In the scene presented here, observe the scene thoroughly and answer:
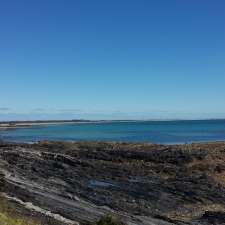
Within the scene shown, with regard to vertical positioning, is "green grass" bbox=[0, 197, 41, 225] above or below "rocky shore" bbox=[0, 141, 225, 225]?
above

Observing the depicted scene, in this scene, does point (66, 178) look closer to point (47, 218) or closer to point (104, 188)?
point (104, 188)

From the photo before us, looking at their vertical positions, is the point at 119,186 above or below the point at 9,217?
below

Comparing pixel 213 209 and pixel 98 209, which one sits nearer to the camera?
Result: pixel 98 209

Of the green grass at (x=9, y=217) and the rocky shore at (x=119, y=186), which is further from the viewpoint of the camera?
the rocky shore at (x=119, y=186)

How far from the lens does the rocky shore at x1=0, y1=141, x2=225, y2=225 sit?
24.4 m

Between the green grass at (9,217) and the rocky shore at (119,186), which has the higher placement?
the green grass at (9,217)

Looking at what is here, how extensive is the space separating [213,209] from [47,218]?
37.8 feet

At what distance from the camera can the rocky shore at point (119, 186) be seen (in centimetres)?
2436

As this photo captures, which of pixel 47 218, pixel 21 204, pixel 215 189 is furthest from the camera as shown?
pixel 215 189

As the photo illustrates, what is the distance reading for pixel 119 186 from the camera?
111 ft

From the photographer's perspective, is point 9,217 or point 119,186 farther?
point 119,186

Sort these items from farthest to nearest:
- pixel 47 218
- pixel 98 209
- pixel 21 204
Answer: pixel 98 209 < pixel 21 204 < pixel 47 218

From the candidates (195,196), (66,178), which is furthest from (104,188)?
(195,196)

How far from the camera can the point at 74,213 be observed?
23328 millimetres
